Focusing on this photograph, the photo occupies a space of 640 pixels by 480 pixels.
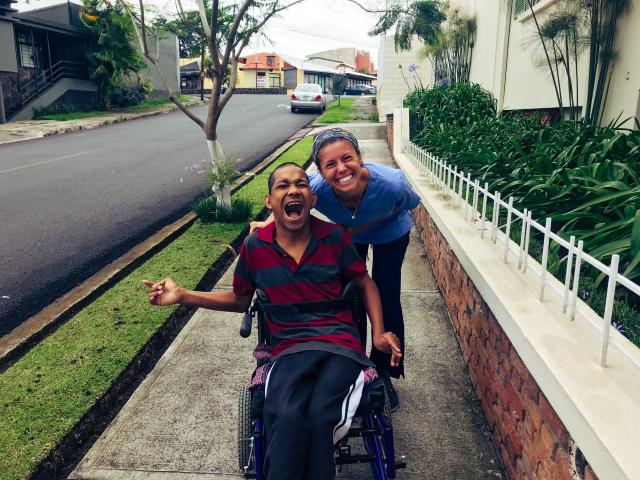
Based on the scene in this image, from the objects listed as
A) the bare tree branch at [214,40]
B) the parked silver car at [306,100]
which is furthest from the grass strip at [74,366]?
the parked silver car at [306,100]

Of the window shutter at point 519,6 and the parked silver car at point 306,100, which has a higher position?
the window shutter at point 519,6

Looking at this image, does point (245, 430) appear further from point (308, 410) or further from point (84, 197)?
point (84, 197)

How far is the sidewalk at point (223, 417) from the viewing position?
2.90 m

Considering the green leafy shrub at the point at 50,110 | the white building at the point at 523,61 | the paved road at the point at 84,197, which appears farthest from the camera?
the green leafy shrub at the point at 50,110

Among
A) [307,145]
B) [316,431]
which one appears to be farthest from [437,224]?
[307,145]

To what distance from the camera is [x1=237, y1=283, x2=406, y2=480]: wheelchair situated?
2.32 m

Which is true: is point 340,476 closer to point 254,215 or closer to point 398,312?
point 398,312

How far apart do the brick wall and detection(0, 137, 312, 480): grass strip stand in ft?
6.98

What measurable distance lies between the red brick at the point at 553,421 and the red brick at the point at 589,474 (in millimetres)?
169

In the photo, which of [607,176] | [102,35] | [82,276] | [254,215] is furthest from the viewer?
[102,35]

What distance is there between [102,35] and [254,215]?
21.6 metres

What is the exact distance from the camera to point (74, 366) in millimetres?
3723

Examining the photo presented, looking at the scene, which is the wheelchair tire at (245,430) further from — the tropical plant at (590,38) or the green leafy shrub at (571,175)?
the tropical plant at (590,38)

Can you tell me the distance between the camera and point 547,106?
9.20 m
